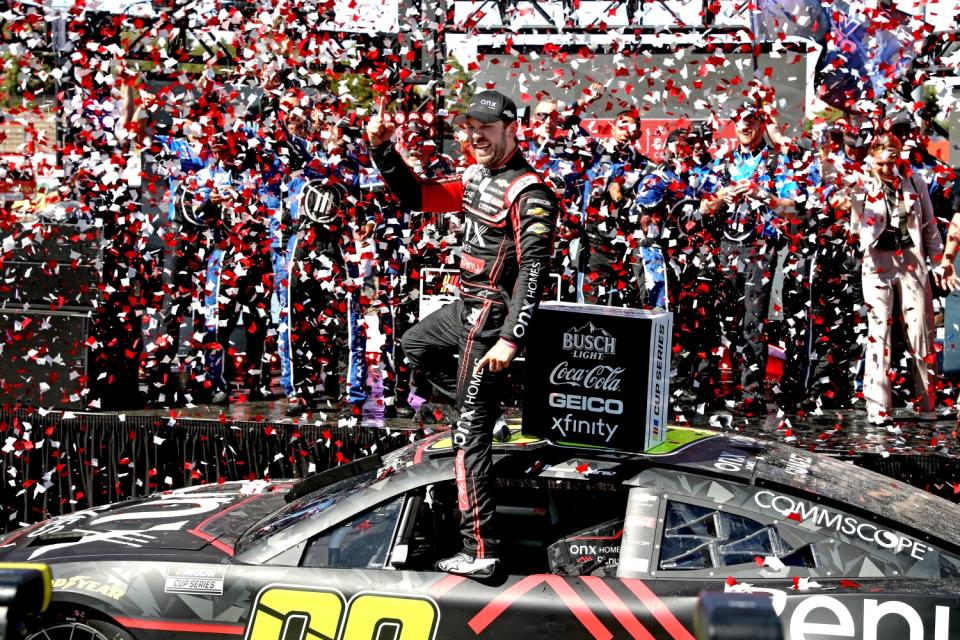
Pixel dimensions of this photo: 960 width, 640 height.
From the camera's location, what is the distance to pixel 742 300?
25.2 feet

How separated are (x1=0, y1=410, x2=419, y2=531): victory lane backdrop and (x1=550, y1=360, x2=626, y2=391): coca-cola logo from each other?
8.24ft

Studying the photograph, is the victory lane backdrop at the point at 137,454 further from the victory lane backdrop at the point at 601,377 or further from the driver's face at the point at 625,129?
the driver's face at the point at 625,129

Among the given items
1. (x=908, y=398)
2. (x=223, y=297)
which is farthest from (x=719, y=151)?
(x=223, y=297)

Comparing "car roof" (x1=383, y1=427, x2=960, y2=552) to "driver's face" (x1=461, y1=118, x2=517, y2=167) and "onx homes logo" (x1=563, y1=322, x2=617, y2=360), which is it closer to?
"onx homes logo" (x1=563, y1=322, x2=617, y2=360)

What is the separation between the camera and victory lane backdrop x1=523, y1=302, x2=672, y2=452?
4215 mm

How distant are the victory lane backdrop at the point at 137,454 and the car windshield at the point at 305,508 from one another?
Result: 87.4 inches

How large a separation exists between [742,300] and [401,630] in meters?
4.63

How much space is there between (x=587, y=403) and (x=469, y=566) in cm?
81

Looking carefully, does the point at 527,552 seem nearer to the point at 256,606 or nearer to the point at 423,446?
the point at 423,446

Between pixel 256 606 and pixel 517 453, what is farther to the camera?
pixel 517 453

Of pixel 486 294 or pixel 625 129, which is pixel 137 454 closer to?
pixel 486 294

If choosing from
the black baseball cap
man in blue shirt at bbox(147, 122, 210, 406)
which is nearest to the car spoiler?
the black baseball cap

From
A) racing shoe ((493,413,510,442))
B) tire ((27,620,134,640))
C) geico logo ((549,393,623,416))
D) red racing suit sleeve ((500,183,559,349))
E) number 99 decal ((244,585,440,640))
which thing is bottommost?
tire ((27,620,134,640))

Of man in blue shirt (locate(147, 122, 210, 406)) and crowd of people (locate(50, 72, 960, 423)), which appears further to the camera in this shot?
man in blue shirt (locate(147, 122, 210, 406))
